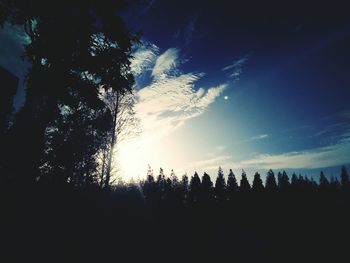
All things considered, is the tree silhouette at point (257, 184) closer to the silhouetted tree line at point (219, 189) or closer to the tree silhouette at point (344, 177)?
the silhouetted tree line at point (219, 189)

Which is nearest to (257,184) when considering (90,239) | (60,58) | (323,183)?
(323,183)

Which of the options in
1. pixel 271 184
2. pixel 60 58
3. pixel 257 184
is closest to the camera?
pixel 60 58

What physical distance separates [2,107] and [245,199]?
56.7 m

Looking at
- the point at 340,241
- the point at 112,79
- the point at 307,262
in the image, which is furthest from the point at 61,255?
the point at 340,241

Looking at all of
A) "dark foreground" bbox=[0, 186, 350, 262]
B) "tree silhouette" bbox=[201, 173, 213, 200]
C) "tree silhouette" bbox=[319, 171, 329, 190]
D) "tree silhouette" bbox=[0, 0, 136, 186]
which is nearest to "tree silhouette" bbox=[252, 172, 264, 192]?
"tree silhouette" bbox=[201, 173, 213, 200]

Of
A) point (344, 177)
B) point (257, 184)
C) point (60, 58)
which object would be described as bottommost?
point (60, 58)

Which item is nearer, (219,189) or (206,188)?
(206,188)

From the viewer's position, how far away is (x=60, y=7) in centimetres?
677

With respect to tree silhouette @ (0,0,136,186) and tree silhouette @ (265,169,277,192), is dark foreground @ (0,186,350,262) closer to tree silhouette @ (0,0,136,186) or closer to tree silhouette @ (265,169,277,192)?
tree silhouette @ (0,0,136,186)

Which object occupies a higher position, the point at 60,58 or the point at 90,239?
the point at 60,58

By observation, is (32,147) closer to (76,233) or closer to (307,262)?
(76,233)

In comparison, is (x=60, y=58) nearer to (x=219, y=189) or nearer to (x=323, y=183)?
(x=219, y=189)

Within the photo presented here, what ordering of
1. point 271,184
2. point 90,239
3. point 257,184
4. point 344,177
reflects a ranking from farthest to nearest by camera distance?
point 344,177 → point 271,184 → point 257,184 → point 90,239

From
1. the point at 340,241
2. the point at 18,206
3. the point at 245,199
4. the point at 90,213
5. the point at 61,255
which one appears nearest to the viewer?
the point at 61,255
